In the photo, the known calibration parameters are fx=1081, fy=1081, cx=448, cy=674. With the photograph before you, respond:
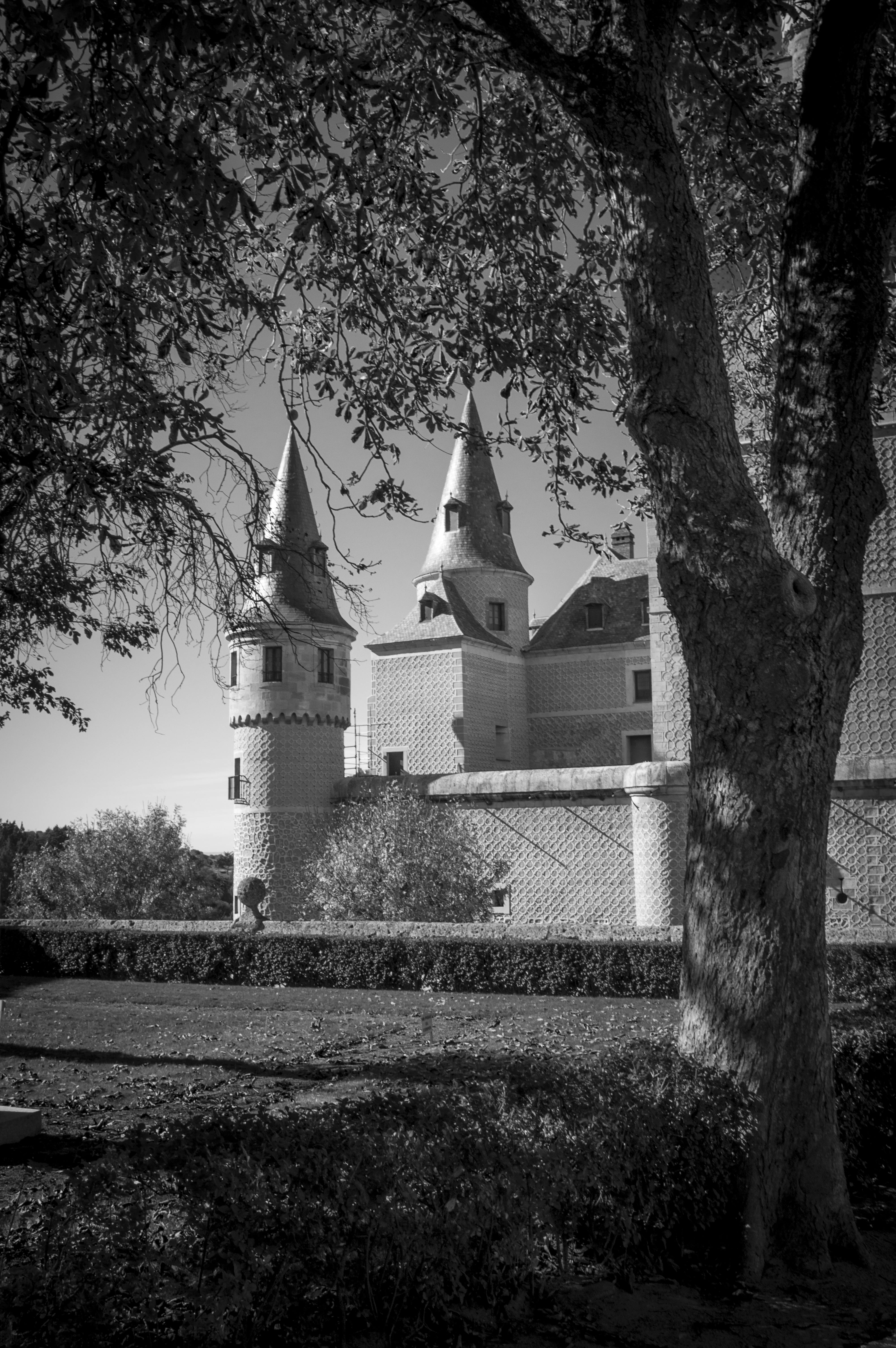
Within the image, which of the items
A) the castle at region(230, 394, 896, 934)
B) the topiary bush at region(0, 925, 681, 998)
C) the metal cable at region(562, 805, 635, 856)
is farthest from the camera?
the metal cable at region(562, 805, 635, 856)

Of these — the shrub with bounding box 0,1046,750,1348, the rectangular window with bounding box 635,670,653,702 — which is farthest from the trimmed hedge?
the rectangular window with bounding box 635,670,653,702

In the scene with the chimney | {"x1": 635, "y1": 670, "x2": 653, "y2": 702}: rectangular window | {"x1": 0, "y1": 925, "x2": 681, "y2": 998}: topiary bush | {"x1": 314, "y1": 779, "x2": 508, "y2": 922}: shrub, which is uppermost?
the chimney

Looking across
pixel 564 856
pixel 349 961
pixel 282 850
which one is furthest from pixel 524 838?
pixel 349 961

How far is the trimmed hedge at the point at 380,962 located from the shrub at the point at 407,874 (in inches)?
129

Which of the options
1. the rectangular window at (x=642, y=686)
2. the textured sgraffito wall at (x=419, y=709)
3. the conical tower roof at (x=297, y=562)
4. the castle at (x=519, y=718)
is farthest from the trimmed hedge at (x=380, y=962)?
the rectangular window at (x=642, y=686)

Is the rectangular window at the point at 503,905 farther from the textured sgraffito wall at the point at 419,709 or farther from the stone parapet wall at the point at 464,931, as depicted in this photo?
the textured sgraffito wall at the point at 419,709

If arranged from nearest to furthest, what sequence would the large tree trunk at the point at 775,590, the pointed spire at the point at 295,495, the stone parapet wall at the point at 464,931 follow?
the large tree trunk at the point at 775,590, the stone parapet wall at the point at 464,931, the pointed spire at the point at 295,495

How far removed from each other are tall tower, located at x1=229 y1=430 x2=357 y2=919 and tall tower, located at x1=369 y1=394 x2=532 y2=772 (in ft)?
16.2

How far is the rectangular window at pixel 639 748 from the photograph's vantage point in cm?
3494

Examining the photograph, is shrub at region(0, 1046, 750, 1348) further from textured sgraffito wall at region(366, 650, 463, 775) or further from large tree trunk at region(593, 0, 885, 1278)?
textured sgraffito wall at region(366, 650, 463, 775)

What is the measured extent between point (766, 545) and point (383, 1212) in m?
3.47

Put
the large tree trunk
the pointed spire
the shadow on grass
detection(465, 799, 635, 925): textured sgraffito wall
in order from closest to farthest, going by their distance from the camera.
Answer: the large tree trunk, the shadow on grass, detection(465, 799, 635, 925): textured sgraffito wall, the pointed spire

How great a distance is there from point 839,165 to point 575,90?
57.7 inches

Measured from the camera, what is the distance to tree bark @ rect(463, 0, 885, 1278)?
17.0ft
